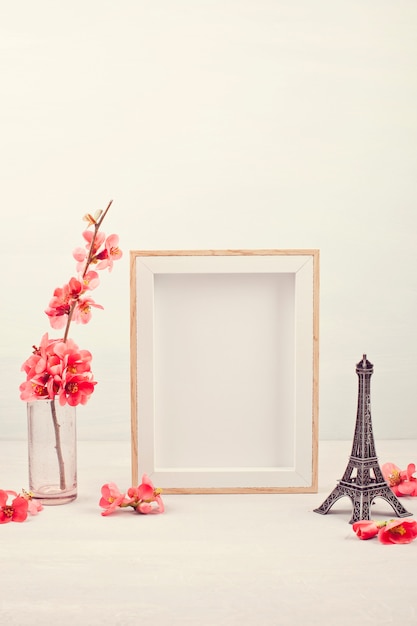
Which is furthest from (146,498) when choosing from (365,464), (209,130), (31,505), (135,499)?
(209,130)

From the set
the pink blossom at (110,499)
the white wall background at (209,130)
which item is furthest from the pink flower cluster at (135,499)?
the white wall background at (209,130)

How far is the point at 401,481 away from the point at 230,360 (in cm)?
28

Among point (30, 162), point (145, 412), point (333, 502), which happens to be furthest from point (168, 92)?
point (333, 502)

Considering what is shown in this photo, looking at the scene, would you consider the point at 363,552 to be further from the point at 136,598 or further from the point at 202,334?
the point at 202,334

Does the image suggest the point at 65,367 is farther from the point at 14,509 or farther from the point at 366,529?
the point at 366,529

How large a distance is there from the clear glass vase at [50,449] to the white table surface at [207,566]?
0.15ft

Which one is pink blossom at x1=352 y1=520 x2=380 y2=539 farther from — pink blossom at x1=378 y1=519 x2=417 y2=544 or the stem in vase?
the stem in vase

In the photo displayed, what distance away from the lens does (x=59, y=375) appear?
1119 mm

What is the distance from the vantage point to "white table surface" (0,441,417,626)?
0.78 metres

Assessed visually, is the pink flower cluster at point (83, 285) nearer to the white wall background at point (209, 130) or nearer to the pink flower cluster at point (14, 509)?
the pink flower cluster at point (14, 509)

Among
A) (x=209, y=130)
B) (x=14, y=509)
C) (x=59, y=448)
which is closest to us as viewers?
(x=14, y=509)

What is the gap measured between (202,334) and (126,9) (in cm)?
68

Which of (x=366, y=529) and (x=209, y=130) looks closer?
(x=366, y=529)

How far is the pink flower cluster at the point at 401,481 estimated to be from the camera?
1162 mm
